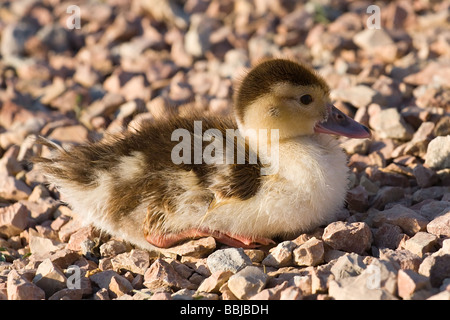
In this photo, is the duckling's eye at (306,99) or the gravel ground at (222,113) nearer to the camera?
→ the gravel ground at (222,113)

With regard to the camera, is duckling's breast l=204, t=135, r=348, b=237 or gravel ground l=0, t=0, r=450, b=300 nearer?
gravel ground l=0, t=0, r=450, b=300

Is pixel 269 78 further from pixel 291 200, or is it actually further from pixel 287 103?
pixel 291 200

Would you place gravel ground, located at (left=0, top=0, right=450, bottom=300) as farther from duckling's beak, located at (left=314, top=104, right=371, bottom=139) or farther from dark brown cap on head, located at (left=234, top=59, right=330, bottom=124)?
dark brown cap on head, located at (left=234, top=59, right=330, bottom=124)

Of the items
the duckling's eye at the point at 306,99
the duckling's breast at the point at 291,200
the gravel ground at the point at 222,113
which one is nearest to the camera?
the gravel ground at the point at 222,113

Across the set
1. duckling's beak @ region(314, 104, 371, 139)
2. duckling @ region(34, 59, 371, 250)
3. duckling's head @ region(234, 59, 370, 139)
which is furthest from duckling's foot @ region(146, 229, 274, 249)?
duckling's beak @ region(314, 104, 371, 139)

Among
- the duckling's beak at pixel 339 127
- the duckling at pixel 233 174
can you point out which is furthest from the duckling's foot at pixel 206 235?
the duckling's beak at pixel 339 127

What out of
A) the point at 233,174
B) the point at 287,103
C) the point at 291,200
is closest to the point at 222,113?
the point at 287,103

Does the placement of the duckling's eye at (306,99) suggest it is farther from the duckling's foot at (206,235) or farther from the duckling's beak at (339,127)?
the duckling's foot at (206,235)
